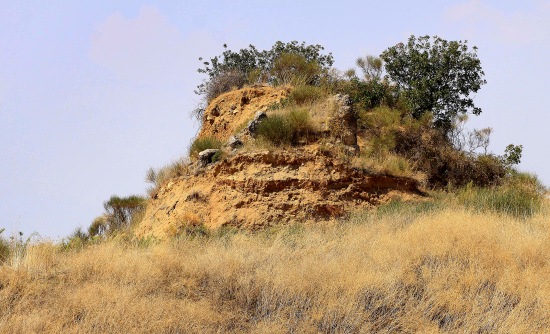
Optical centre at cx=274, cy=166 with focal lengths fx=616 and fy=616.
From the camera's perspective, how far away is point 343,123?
53.6 feet

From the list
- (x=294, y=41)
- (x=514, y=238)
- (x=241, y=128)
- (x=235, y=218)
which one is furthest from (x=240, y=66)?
(x=514, y=238)

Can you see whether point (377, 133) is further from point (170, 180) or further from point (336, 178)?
point (170, 180)

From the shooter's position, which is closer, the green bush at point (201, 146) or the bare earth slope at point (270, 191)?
the bare earth slope at point (270, 191)

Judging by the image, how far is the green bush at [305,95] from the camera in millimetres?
17891

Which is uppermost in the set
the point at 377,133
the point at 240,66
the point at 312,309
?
the point at 240,66

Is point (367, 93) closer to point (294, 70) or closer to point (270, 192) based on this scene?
point (294, 70)

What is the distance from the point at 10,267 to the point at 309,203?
23.2 feet

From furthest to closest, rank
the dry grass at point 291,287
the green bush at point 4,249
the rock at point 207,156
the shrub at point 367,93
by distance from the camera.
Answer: the shrub at point 367,93 < the rock at point 207,156 < the green bush at point 4,249 < the dry grass at point 291,287

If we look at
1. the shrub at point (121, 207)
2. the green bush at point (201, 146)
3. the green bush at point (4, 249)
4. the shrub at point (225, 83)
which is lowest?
the shrub at point (121, 207)

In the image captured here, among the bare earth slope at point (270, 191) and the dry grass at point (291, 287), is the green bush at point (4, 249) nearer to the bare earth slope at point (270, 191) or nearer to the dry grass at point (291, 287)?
the dry grass at point (291, 287)

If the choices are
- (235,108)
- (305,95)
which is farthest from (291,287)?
(235,108)

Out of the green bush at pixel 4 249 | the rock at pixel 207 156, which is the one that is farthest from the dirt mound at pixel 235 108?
the green bush at pixel 4 249

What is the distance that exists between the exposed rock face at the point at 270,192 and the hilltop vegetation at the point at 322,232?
4cm

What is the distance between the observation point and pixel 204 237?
1320 centimetres
